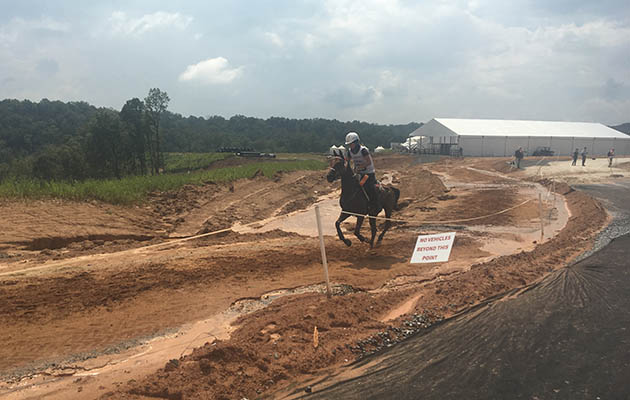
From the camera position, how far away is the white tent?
54.1m

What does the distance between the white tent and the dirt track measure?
41.9 meters

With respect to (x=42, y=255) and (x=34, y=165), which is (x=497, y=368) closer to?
(x=42, y=255)

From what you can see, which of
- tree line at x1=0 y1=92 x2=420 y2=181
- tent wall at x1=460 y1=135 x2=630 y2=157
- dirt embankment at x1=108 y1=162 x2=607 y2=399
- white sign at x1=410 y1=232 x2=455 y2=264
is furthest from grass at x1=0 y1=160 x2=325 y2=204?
tent wall at x1=460 y1=135 x2=630 y2=157

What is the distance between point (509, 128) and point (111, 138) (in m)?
56.0

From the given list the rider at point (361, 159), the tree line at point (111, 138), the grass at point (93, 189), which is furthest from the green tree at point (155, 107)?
the rider at point (361, 159)

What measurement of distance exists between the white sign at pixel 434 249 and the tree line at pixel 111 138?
54.5 ft

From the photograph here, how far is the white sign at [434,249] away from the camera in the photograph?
6.86 metres

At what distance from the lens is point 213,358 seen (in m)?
4.37

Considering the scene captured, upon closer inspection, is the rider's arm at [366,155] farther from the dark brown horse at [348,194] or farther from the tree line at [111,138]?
the tree line at [111,138]

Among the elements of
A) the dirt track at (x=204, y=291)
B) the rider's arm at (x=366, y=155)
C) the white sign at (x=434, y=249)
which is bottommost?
the dirt track at (x=204, y=291)

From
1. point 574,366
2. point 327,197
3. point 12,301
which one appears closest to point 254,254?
point 12,301

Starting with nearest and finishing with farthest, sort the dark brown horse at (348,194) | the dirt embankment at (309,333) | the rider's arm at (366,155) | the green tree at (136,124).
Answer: the dirt embankment at (309,333)
the dark brown horse at (348,194)
the rider's arm at (366,155)
the green tree at (136,124)

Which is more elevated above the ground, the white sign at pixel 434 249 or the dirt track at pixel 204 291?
the white sign at pixel 434 249

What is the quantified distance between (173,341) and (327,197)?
1950 cm
